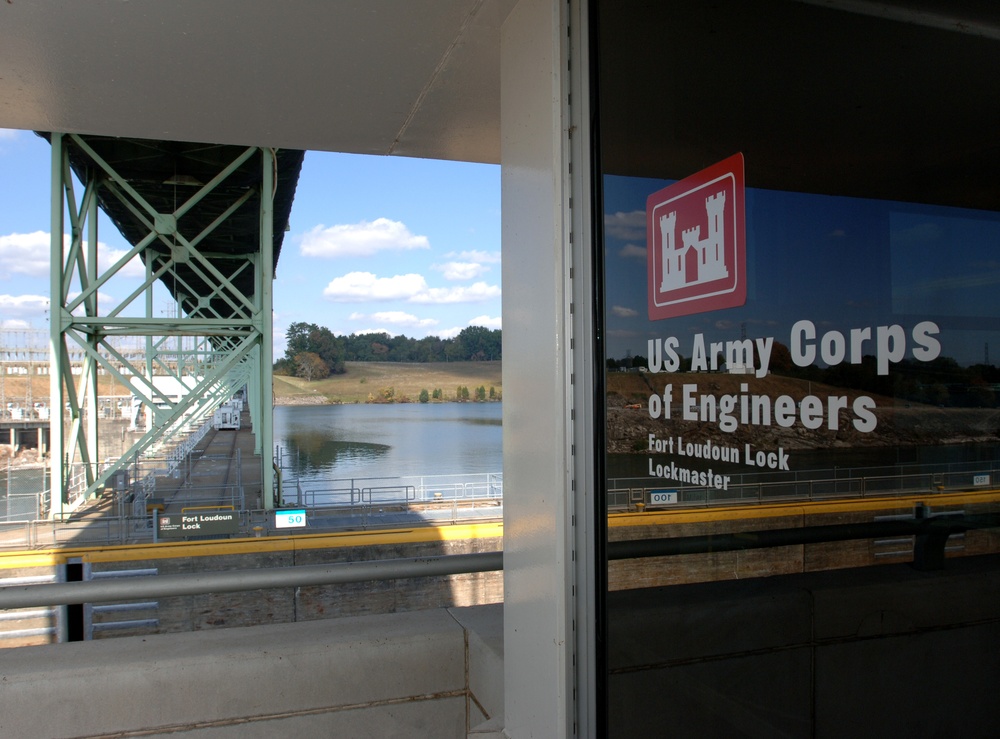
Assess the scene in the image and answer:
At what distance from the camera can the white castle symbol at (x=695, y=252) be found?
1350mm

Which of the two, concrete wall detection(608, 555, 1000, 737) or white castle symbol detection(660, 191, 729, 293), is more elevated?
white castle symbol detection(660, 191, 729, 293)

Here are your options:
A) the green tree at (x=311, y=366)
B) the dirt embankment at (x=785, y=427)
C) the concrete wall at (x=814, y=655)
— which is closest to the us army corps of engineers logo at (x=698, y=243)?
the dirt embankment at (x=785, y=427)

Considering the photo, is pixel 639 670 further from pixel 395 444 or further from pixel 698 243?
pixel 395 444

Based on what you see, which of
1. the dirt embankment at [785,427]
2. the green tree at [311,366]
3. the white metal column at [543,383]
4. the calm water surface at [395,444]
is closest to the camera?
the dirt embankment at [785,427]

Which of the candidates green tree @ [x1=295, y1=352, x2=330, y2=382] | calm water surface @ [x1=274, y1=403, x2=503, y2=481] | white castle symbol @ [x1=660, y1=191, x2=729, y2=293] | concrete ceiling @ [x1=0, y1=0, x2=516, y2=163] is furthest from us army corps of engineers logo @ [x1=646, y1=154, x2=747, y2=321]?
green tree @ [x1=295, y1=352, x2=330, y2=382]

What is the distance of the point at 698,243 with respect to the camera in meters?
1.41

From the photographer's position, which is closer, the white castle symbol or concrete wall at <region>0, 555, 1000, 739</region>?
concrete wall at <region>0, 555, 1000, 739</region>

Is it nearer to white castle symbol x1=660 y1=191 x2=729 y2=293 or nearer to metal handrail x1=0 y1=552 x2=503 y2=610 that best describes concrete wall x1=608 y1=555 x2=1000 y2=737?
white castle symbol x1=660 y1=191 x2=729 y2=293

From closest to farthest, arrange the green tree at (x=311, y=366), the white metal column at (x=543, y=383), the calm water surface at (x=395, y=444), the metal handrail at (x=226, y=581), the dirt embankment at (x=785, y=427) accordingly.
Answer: the dirt embankment at (x=785, y=427) < the white metal column at (x=543, y=383) < the metal handrail at (x=226, y=581) < the calm water surface at (x=395, y=444) < the green tree at (x=311, y=366)

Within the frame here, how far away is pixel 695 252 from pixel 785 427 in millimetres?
404

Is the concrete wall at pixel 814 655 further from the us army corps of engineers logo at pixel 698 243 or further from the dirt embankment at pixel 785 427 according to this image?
the us army corps of engineers logo at pixel 698 243

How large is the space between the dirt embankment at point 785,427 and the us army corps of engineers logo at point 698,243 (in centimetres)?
15

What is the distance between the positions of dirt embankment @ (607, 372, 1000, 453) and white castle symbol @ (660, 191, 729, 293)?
192 mm

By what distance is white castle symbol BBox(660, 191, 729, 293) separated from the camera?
53.1 inches
